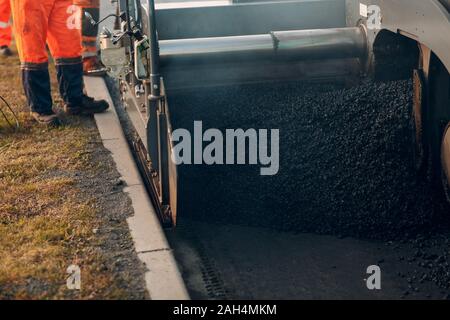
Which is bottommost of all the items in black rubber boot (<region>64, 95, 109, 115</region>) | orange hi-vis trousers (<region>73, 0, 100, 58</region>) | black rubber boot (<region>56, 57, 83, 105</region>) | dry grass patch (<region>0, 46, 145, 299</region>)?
dry grass patch (<region>0, 46, 145, 299</region>)

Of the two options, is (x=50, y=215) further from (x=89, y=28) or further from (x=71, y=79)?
(x=89, y=28)

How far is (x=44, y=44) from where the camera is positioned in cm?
589

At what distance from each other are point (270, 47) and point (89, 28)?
292 cm

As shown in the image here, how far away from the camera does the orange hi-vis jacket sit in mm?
5719

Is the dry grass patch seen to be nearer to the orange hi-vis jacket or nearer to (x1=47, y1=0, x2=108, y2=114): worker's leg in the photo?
(x1=47, y1=0, x2=108, y2=114): worker's leg

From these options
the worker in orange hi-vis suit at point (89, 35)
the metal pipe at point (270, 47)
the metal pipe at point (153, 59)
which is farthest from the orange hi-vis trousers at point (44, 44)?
the metal pipe at point (153, 59)

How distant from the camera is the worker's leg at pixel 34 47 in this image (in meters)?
5.72

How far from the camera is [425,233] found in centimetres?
414

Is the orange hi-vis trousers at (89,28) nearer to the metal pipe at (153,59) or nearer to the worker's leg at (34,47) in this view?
the worker's leg at (34,47)

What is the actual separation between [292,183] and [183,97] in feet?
3.42

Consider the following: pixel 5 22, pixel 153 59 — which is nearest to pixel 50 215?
pixel 153 59

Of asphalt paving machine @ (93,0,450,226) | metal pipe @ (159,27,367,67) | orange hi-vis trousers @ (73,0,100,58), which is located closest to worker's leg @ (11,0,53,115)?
asphalt paving machine @ (93,0,450,226)

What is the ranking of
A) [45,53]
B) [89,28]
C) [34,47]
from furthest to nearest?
[89,28] < [45,53] < [34,47]

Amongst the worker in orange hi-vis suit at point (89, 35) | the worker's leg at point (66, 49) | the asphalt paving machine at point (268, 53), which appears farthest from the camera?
the worker in orange hi-vis suit at point (89, 35)
